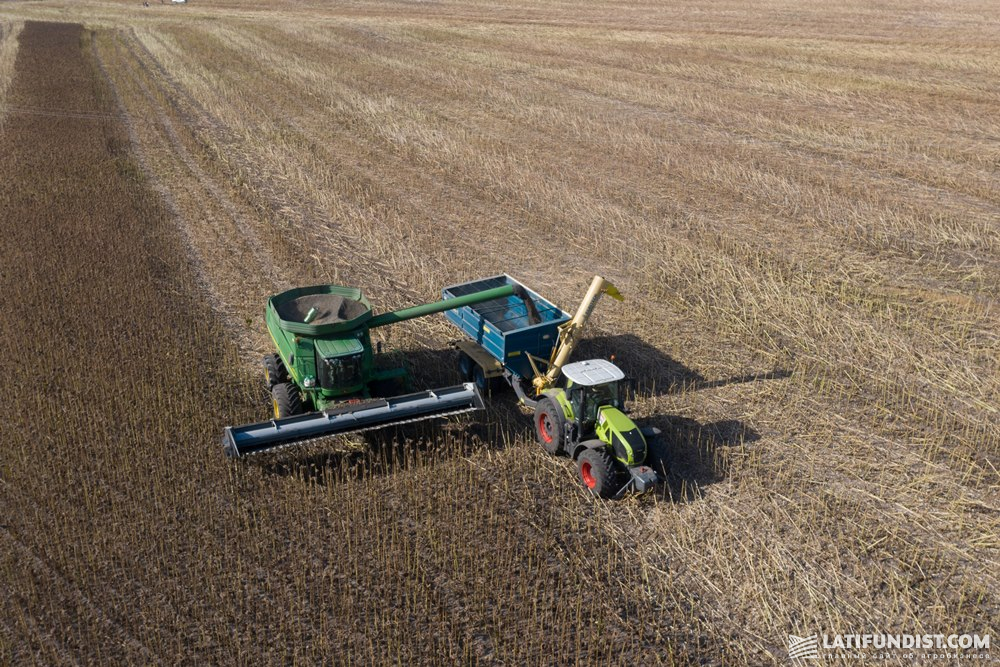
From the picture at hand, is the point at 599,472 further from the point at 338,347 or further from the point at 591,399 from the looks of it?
the point at 338,347

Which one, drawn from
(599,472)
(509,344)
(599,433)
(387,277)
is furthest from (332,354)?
(387,277)

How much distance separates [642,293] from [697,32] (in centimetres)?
3458

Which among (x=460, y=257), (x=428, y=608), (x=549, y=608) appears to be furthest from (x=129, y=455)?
(x=460, y=257)

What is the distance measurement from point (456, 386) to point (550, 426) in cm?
135

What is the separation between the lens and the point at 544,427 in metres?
10.9

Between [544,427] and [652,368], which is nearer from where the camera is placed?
[544,427]

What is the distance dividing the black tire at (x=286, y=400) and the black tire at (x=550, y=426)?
121 inches

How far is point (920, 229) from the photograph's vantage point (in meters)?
18.1

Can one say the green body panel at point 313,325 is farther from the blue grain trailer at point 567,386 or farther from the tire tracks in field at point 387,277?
the tire tracks in field at point 387,277

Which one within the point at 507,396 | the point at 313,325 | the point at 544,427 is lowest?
the point at 507,396

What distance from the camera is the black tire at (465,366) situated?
41.1ft

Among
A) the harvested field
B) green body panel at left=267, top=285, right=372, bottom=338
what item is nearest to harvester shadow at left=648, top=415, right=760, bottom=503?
the harvested field

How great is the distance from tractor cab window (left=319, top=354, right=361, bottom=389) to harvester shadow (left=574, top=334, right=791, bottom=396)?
4.01 metres

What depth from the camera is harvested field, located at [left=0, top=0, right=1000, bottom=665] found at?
832 cm
